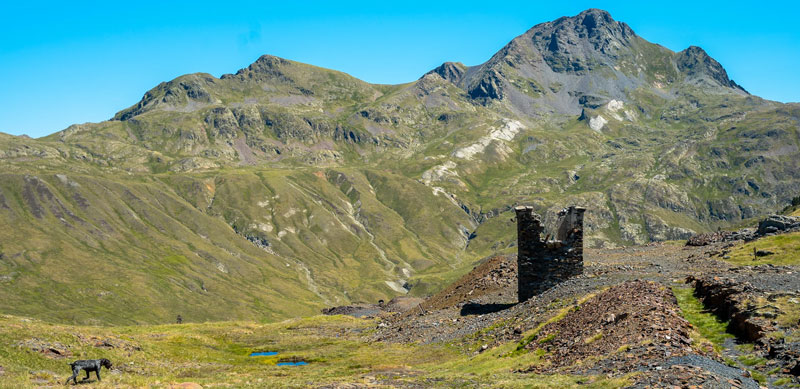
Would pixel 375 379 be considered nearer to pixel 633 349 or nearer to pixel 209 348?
pixel 633 349

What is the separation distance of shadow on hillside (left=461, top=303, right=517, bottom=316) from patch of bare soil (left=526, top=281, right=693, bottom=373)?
15302 millimetres

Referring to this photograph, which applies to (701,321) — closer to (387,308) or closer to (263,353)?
(263,353)

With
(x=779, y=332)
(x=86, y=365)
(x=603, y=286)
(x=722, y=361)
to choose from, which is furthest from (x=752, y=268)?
(x=86, y=365)

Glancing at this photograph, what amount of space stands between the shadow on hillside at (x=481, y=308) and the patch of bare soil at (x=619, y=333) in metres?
15.3

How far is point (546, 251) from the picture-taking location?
46.6 metres

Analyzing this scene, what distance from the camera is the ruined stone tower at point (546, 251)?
46.2m

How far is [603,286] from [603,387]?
2040cm

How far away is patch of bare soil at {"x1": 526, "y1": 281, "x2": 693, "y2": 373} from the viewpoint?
2244cm

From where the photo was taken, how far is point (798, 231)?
5575cm

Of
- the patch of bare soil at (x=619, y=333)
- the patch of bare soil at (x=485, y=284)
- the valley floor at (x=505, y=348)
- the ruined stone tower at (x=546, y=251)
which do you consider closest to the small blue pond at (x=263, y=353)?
the valley floor at (x=505, y=348)

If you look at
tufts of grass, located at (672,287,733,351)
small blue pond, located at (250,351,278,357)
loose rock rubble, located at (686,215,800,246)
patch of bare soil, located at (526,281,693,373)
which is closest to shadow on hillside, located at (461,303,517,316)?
patch of bare soil, located at (526,281,693,373)

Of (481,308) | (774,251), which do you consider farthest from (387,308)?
(774,251)

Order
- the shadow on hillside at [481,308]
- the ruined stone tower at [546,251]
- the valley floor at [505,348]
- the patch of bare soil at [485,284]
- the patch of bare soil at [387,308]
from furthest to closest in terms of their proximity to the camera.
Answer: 1. the patch of bare soil at [387,308]
2. the patch of bare soil at [485,284]
3. the shadow on hillside at [481,308]
4. the ruined stone tower at [546,251]
5. the valley floor at [505,348]

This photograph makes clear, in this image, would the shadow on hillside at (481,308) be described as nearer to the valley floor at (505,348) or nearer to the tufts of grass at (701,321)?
the valley floor at (505,348)
